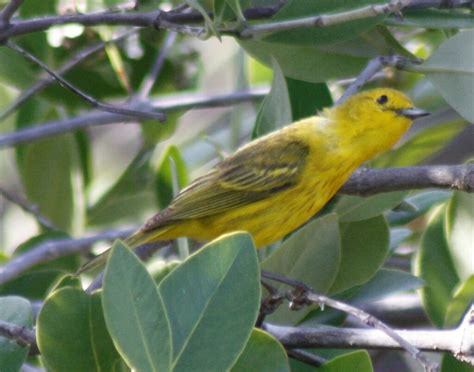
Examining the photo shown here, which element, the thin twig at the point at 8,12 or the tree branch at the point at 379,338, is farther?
the thin twig at the point at 8,12

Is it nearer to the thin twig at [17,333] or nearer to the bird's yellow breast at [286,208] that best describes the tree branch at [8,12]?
the thin twig at [17,333]

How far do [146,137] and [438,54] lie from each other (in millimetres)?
1582

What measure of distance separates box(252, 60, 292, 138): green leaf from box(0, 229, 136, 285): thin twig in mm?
718

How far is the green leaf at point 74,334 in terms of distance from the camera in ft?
7.10

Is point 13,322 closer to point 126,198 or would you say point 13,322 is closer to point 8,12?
point 8,12

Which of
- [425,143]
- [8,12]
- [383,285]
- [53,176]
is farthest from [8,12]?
[425,143]

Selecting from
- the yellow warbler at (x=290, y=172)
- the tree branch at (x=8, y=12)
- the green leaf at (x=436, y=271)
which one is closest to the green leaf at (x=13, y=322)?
the tree branch at (x=8, y=12)

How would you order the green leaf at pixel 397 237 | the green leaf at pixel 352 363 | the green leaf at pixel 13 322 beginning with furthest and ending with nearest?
the green leaf at pixel 397 237 < the green leaf at pixel 13 322 < the green leaf at pixel 352 363

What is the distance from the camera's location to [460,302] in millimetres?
2949

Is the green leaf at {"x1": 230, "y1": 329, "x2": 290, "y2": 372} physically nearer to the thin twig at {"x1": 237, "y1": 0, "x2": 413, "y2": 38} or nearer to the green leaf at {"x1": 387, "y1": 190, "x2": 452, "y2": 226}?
the thin twig at {"x1": 237, "y1": 0, "x2": 413, "y2": 38}

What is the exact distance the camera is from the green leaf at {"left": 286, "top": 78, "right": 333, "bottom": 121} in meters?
3.62

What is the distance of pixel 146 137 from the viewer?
4246 millimetres

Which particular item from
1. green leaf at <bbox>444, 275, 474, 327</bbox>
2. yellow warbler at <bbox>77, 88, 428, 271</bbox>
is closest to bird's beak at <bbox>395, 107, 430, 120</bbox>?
yellow warbler at <bbox>77, 88, 428, 271</bbox>

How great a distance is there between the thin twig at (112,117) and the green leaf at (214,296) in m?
1.45
